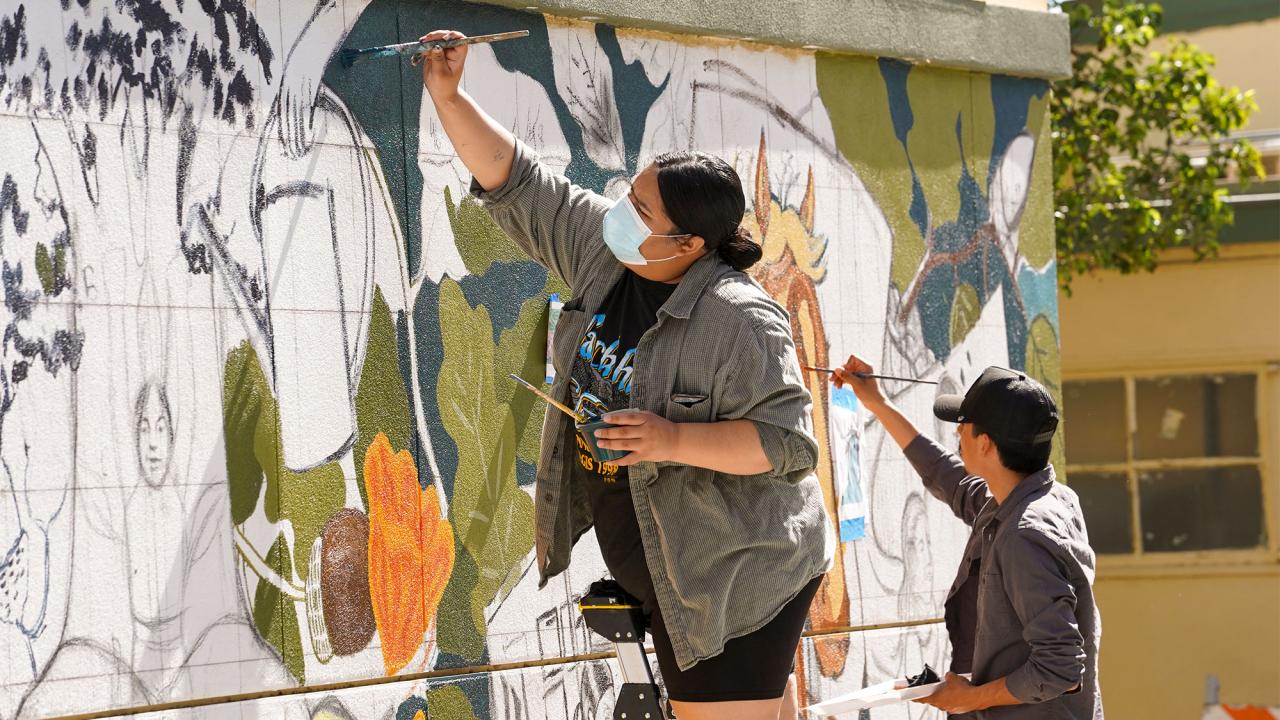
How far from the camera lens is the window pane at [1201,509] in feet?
33.4

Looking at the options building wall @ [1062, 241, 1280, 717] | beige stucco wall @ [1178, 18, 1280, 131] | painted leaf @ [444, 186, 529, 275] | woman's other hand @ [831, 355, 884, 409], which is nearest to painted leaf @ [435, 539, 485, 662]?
painted leaf @ [444, 186, 529, 275]

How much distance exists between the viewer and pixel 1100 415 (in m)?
10.6

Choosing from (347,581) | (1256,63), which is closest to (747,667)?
(347,581)

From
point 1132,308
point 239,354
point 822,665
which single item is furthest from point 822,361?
point 1132,308

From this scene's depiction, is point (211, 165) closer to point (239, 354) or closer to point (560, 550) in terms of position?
point (239, 354)

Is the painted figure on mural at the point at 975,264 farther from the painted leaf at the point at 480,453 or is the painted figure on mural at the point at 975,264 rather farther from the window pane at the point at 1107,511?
the window pane at the point at 1107,511

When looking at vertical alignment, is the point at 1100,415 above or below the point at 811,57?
below

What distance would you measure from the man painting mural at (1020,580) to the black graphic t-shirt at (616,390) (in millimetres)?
802

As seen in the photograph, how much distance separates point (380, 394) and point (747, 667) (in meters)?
1.68

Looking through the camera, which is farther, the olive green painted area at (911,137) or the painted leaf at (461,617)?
the olive green painted area at (911,137)

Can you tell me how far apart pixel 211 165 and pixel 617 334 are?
145cm

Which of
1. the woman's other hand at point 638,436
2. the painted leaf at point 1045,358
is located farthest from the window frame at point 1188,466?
the woman's other hand at point 638,436

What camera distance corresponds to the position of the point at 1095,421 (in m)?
10.6

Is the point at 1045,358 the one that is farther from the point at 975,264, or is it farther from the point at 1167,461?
the point at 1167,461
